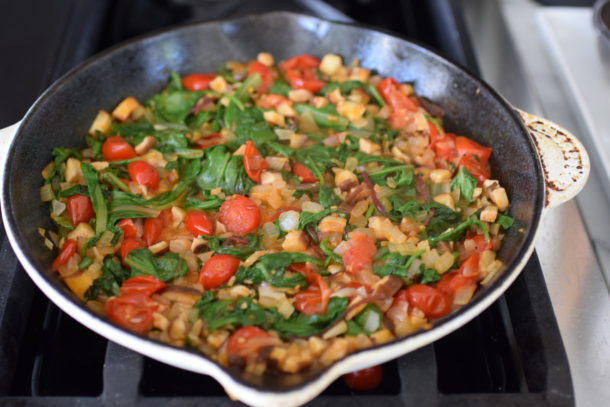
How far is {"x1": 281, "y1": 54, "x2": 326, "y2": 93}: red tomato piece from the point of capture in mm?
2885

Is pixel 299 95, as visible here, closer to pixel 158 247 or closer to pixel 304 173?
pixel 304 173

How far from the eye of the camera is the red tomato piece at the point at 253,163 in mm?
2471

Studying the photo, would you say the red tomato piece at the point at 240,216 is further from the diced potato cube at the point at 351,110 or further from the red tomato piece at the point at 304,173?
the diced potato cube at the point at 351,110

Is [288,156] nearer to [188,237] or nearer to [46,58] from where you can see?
[188,237]

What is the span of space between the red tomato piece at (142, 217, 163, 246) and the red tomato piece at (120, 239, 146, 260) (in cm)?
3

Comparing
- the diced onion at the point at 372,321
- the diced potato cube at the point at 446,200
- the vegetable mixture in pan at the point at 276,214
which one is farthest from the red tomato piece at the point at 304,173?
the diced onion at the point at 372,321

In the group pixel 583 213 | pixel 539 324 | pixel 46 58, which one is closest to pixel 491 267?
pixel 539 324

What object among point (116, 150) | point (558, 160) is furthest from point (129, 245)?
point (558, 160)

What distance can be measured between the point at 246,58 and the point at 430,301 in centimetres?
156

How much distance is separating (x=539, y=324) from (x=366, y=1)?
2.45m

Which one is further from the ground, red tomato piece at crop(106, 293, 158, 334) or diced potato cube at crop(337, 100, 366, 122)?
diced potato cube at crop(337, 100, 366, 122)

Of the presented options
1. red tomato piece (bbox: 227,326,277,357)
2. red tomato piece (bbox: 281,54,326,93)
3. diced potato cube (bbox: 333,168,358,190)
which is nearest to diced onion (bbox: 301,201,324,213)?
diced potato cube (bbox: 333,168,358,190)

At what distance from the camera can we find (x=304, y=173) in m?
2.52

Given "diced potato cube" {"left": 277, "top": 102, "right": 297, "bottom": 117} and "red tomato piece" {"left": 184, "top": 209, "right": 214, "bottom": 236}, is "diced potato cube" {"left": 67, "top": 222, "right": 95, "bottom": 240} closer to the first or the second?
"red tomato piece" {"left": 184, "top": 209, "right": 214, "bottom": 236}
